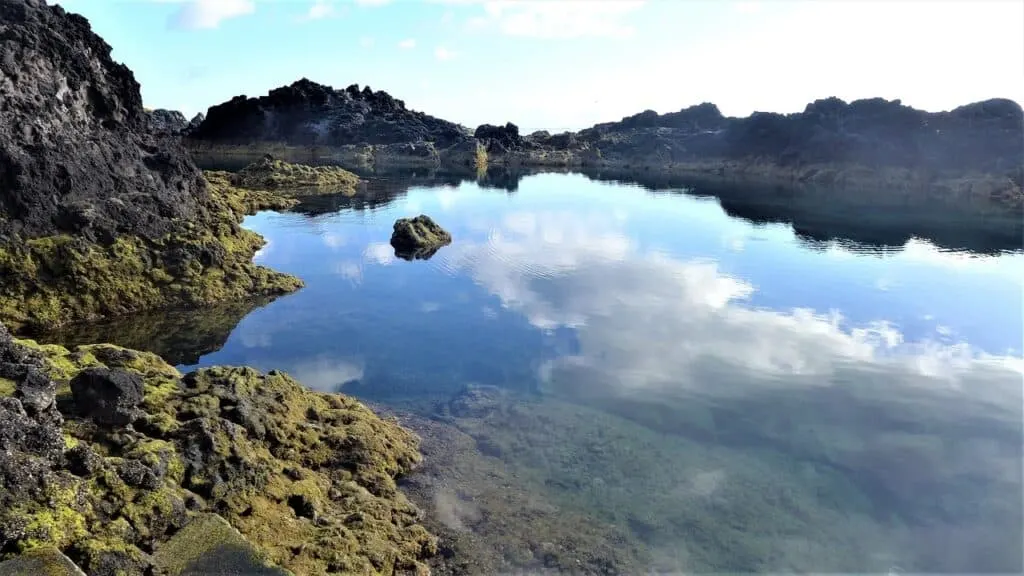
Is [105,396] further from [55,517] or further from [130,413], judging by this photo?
[55,517]

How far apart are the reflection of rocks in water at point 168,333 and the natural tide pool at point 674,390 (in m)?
0.15

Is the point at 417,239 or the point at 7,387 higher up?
the point at 7,387

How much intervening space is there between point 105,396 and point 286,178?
7856 cm

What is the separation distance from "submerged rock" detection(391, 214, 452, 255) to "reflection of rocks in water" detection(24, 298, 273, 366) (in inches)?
731

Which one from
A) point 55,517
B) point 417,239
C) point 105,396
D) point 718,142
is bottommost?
point 417,239

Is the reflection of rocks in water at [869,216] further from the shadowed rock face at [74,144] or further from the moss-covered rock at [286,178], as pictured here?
the shadowed rock face at [74,144]

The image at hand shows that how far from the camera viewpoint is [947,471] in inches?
708

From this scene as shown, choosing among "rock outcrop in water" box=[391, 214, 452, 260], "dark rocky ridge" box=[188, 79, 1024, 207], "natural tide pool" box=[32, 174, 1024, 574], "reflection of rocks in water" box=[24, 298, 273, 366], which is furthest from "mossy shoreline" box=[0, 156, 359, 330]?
"dark rocky ridge" box=[188, 79, 1024, 207]

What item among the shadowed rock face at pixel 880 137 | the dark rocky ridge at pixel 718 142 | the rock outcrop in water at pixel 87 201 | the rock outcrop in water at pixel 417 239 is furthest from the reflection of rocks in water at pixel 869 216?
the rock outcrop in water at pixel 87 201

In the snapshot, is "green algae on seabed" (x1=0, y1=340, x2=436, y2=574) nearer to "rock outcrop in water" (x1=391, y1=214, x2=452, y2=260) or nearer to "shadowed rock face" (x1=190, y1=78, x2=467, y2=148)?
"rock outcrop in water" (x1=391, y1=214, x2=452, y2=260)

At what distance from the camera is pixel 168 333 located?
85.2 feet

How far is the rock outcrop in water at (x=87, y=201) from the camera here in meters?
26.1

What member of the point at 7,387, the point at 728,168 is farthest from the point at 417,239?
the point at 728,168

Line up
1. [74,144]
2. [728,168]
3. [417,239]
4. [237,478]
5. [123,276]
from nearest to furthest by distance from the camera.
Result: [237,478] → [123,276] → [74,144] → [417,239] → [728,168]
